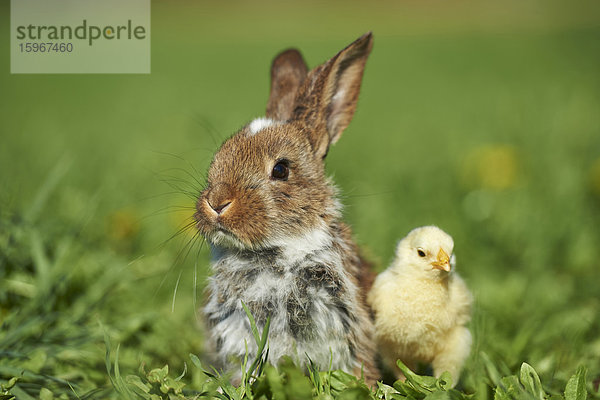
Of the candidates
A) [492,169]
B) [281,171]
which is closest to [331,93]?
[281,171]

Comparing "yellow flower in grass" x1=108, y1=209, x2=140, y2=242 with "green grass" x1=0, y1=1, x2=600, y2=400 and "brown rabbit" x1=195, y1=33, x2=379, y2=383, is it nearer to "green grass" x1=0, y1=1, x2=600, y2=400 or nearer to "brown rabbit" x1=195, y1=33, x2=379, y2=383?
"green grass" x1=0, y1=1, x2=600, y2=400

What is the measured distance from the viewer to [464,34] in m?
16.7

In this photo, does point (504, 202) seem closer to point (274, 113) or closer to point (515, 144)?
point (515, 144)

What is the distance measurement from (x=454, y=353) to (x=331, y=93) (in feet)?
5.22

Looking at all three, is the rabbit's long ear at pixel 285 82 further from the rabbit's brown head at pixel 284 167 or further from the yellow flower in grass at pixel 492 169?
the yellow flower in grass at pixel 492 169

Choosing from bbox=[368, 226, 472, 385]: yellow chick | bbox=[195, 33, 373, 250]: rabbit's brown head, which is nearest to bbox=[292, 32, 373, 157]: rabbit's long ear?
bbox=[195, 33, 373, 250]: rabbit's brown head

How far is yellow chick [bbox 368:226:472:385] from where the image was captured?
276 cm

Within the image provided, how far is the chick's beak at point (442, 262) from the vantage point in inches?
105

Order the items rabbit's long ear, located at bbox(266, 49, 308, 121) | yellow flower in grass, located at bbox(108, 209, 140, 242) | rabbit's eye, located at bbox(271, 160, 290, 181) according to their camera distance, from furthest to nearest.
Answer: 1. yellow flower in grass, located at bbox(108, 209, 140, 242)
2. rabbit's long ear, located at bbox(266, 49, 308, 121)
3. rabbit's eye, located at bbox(271, 160, 290, 181)

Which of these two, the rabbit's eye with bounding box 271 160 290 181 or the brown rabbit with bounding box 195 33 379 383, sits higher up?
the rabbit's eye with bounding box 271 160 290 181

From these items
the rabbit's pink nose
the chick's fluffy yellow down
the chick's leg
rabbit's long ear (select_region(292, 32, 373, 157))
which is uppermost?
rabbit's long ear (select_region(292, 32, 373, 157))

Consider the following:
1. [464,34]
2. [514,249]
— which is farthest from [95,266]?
[464,34]

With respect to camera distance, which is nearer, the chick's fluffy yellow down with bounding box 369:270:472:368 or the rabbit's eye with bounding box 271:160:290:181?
the chick's fluffy yellow down with bounding box 369:270:472:368

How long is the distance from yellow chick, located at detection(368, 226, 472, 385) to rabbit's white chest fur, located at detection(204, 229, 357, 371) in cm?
19
